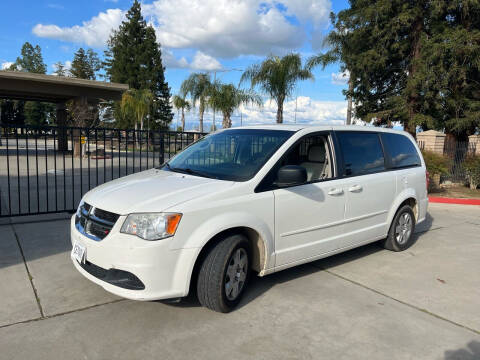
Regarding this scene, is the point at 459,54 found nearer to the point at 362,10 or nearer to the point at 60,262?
the point at 362,10

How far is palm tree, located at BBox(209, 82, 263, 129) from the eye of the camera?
3444 centimetres

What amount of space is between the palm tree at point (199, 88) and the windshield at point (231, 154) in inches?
1299

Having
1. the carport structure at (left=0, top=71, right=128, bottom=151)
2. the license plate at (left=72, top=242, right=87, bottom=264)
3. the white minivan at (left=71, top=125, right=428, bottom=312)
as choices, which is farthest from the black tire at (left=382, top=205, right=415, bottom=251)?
the carport structure at (left=0, top=71, right=128, bottom=151)

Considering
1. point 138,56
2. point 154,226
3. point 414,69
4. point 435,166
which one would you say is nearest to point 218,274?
point 154,226

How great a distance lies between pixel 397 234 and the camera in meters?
5.52

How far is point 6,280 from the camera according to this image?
4043 mm

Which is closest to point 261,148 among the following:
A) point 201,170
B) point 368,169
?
point 201,170

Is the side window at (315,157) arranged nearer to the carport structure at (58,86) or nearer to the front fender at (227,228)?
the front fender at (227,228)

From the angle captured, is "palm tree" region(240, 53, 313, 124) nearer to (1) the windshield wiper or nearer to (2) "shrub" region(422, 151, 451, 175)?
(2) "shrub" region(422, 151, 451, 175)

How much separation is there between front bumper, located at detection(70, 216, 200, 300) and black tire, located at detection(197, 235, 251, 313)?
179mm

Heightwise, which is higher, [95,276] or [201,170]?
[201,170]

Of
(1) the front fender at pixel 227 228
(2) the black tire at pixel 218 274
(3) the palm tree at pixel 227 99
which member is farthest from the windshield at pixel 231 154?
(3) the palm tree at pixel 227 99

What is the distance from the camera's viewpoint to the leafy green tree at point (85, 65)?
6850 cm

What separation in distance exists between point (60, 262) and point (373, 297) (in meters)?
3.59
